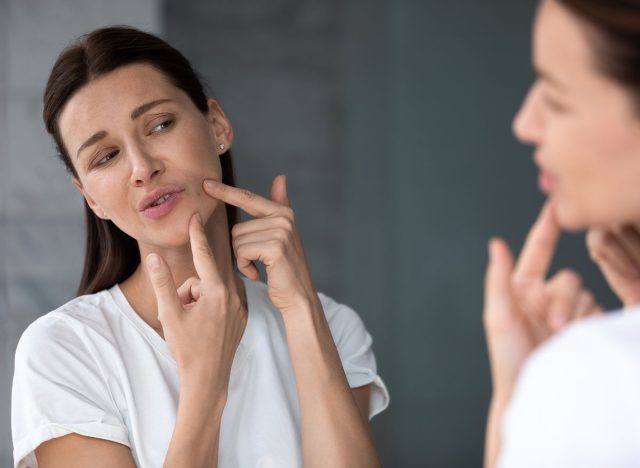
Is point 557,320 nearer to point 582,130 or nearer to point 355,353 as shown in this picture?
point 582,130

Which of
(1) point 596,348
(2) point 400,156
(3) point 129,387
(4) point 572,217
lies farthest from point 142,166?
(2) point 400,156

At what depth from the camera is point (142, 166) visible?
1.57m

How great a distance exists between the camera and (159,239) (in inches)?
64.4

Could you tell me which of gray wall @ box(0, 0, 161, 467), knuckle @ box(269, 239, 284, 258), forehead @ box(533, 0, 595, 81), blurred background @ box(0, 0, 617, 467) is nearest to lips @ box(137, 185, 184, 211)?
knuckle @ box(269, 239, 284, 258)

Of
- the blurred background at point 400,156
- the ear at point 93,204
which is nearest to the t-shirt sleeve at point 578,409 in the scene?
the ear at point 93,204

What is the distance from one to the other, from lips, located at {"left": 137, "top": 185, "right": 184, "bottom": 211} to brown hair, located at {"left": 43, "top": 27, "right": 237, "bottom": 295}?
222 mm

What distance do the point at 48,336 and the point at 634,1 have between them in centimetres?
119

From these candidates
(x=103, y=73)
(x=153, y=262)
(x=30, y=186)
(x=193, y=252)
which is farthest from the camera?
(x=30, y=186)

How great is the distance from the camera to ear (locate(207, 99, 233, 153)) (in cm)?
185

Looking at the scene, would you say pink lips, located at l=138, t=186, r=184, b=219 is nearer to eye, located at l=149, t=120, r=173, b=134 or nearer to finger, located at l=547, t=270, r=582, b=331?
eye, located at l=149, t=120, r=173, b=134

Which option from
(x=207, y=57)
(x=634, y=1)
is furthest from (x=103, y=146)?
(x=207, y=57)

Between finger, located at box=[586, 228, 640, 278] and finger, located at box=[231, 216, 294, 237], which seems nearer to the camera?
finger, located at box=[586, 228, 640, 278]

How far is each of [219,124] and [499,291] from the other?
1.07 meters

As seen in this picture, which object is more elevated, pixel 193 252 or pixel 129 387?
pixel 193 252
